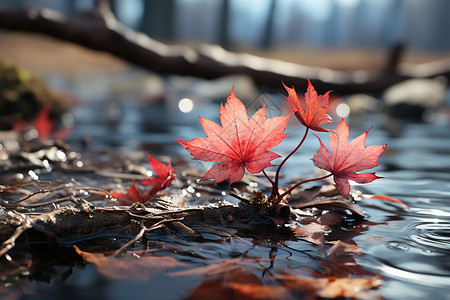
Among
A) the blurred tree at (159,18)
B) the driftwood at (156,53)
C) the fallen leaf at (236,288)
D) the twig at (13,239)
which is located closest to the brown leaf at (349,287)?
the fallen leaf at (236,288)

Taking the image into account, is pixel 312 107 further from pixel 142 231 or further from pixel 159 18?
pixel 159 18

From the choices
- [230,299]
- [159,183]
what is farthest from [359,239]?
[159,183]

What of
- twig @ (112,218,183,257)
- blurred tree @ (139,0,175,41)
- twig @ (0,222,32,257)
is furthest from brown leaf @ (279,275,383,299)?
blurred tree @ (139,0,175,41)

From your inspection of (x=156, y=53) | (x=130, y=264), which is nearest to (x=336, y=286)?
(x=130, y=264)

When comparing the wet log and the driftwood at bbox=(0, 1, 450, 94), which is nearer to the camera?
the wet log

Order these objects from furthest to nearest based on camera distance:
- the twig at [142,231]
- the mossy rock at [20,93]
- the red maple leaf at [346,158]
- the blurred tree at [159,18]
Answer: the blurred tree at [159,18]
the mossy rock at [20,93]
the red maple leaf at [346,158]
the twig at [142,231]

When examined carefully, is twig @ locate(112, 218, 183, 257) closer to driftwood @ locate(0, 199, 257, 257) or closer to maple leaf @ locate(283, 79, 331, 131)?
driftwood @ locate(0, 199, 257, 257)

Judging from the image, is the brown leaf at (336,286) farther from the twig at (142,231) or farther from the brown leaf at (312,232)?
the twig at (142,231)
